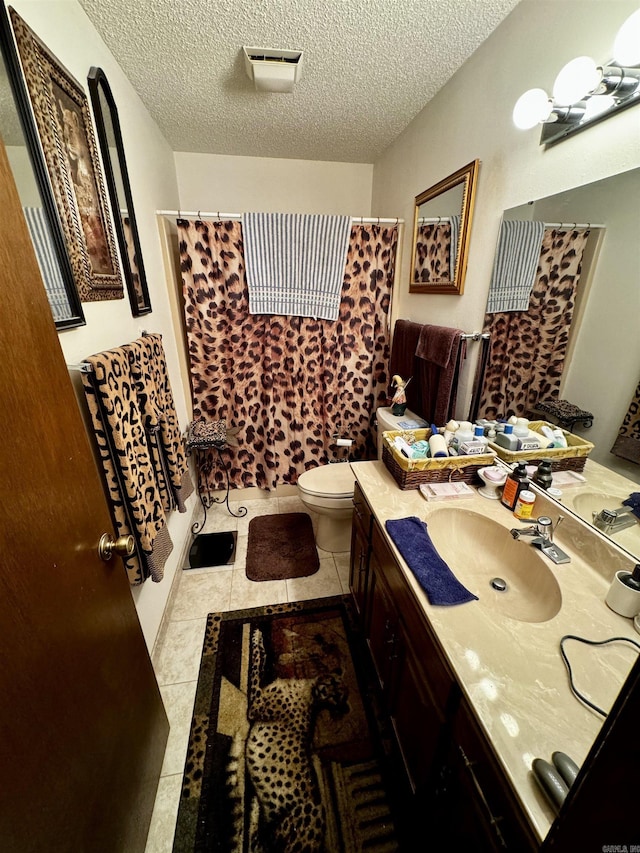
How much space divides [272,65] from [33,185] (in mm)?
1190

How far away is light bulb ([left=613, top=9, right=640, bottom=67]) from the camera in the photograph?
2.47 feet

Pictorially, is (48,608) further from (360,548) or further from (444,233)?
(444,233)

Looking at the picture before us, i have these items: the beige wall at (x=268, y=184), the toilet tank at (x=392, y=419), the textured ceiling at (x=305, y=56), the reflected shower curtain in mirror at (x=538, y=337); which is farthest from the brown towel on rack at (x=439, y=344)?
the beige wall at (x=268, y=184)

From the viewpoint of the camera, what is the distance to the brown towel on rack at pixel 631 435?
904mm

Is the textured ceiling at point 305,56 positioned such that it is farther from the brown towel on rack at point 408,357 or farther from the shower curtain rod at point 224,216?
the brown towel on rack at point 408,357

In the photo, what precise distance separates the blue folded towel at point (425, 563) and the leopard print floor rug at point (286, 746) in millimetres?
816

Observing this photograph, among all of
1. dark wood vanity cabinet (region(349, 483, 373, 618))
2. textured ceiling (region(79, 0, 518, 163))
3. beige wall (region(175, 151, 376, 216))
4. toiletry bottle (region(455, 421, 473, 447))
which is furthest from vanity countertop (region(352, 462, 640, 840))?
beige wall (region(175, 151, 376, 216))

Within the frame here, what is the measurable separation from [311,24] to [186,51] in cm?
53

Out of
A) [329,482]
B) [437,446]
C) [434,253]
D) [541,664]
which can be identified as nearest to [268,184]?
[434,253]

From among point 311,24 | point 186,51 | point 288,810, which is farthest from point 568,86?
point 288,810

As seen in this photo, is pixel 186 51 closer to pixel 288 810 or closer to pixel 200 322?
pixel 200 322

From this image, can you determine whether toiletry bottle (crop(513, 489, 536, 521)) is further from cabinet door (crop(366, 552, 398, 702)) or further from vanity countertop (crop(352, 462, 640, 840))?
cabinet door (crop(366, 552, 398, 702))

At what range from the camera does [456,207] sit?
5.02 ft

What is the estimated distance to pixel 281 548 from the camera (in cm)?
213
